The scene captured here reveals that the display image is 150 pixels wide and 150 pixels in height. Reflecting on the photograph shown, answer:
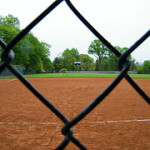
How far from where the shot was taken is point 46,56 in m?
42.9

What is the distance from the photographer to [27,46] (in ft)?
88.7

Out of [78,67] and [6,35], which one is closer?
[6,35]

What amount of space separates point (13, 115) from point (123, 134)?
2.75 m

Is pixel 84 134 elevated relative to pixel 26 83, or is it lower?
lower

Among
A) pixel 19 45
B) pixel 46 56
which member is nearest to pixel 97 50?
pixel 46 56

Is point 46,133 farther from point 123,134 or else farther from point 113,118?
point 113,118

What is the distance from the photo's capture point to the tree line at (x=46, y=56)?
24.3m

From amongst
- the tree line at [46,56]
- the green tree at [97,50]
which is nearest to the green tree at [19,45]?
the tree line at [46,56]

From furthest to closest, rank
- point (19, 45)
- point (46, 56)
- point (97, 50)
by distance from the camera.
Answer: point (97, 50), point (46, 56), point (19, 45)

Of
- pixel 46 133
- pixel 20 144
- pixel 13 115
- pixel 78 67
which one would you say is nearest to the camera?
pixel 20 144

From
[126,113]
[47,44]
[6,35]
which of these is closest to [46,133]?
[126,113]

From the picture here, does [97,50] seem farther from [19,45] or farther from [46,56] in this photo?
[19,45]

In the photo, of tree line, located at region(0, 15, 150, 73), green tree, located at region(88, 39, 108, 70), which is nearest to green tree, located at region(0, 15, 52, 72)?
tree line, located at region(0, 15, 150, 73)

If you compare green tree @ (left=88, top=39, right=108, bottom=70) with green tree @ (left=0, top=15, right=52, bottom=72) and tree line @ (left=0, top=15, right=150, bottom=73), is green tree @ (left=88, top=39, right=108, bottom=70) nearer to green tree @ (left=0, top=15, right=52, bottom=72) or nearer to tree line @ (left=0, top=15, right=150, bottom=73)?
tree line @ (left=0, top=15, right=150, bottom=73)
